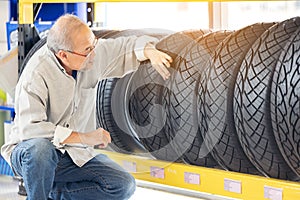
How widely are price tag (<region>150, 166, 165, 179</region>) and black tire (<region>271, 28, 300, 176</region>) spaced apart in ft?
2.27

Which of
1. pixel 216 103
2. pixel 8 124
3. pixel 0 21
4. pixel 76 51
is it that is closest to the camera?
pixel 216 103

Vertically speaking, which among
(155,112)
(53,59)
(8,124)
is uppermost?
(53,59)

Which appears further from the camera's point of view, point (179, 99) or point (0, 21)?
point (0, 21)

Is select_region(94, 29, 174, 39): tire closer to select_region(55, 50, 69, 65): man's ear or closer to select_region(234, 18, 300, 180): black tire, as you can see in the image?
select_region(55, 50, 69, 65): man's ear

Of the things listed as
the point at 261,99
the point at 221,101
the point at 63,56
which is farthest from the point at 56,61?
the point at 261,99

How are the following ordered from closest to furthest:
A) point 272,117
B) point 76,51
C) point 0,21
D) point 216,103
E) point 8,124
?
1. point 272,117
2. point 216,103
3. point 76,51
4. point 8,124
5. point 0,21

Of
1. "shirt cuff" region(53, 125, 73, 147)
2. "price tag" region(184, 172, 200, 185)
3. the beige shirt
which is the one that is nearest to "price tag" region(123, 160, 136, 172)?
the beige shirt

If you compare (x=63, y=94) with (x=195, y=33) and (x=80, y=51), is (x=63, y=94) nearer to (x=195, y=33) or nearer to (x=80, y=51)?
(x=80, y=51)

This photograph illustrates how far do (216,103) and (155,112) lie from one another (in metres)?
0.37

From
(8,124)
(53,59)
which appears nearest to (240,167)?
(53,59)

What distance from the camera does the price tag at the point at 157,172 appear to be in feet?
9.68

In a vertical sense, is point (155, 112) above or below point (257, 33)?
below

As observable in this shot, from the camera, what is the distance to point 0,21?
4770 millimetres

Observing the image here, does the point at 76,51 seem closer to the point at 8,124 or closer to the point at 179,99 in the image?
the point at 179,99
